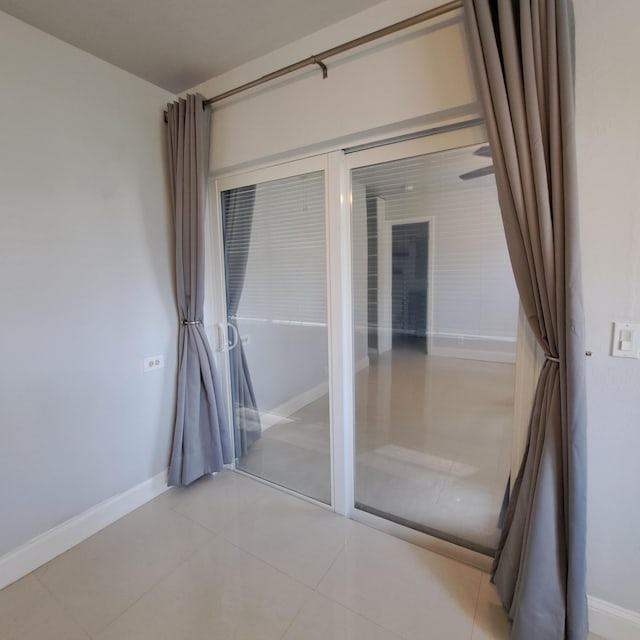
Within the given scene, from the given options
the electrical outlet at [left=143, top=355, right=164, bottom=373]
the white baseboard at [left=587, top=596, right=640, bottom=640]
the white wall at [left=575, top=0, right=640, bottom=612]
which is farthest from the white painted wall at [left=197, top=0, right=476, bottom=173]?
the white baseboard at [left=587, top=596, right=640, bottom=640]

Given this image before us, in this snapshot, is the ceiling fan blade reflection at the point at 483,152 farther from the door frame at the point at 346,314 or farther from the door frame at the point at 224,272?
the door frame at the point at 224,272

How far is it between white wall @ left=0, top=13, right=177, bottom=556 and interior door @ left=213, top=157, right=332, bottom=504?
439mm

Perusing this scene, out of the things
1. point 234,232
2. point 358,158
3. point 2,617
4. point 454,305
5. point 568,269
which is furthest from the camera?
point 234,232

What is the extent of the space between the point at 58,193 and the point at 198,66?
1.05 meters

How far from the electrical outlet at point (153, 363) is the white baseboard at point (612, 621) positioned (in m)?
2.44

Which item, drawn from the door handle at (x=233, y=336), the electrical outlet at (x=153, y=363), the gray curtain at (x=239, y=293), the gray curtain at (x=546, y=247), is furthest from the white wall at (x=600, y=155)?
the electrical outlet at (x=153, y=363)

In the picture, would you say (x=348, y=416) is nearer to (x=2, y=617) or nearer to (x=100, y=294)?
(x=100, y=294)

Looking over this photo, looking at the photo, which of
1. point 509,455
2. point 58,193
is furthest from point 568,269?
point 58,193

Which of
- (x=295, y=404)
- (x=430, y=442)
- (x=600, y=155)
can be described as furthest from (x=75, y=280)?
(x=600, y=155)

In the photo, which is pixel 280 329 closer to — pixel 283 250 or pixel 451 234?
pixel 283 250

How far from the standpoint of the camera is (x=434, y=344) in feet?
5.54

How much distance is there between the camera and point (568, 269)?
1098 mm

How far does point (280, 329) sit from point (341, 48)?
5.01 ft

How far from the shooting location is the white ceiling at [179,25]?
1.46 m
